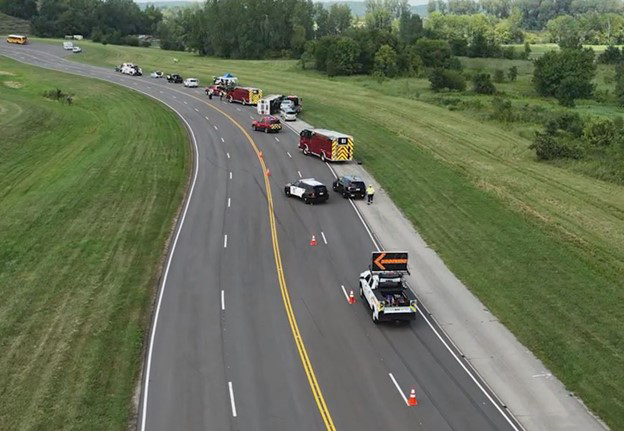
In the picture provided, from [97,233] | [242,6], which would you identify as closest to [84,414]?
[97,233]

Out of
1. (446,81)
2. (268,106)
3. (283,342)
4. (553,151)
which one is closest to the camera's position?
(283,342)

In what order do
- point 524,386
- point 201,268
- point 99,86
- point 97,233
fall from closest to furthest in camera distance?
1. point 524,386
2. point 201,268
3. point 97,233
4. point 99,86

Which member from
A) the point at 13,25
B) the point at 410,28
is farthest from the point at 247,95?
the point at 13,25

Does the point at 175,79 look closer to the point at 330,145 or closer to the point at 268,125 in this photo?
the point at 268,125

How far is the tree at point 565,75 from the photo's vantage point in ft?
340

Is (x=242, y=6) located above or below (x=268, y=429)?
above

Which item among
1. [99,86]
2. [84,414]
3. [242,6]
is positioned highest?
[242,6]

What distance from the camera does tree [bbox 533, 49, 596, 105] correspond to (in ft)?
340

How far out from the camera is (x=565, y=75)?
105812 mm

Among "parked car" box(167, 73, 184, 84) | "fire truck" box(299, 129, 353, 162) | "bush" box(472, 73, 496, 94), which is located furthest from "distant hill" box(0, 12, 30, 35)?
"fire truck" box(299, 129, 353, 162)

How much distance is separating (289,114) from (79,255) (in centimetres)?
4505

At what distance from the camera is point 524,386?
24.4 meters

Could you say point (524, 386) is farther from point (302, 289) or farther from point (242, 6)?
point (242, 6)

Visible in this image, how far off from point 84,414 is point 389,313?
13315 millimetres
